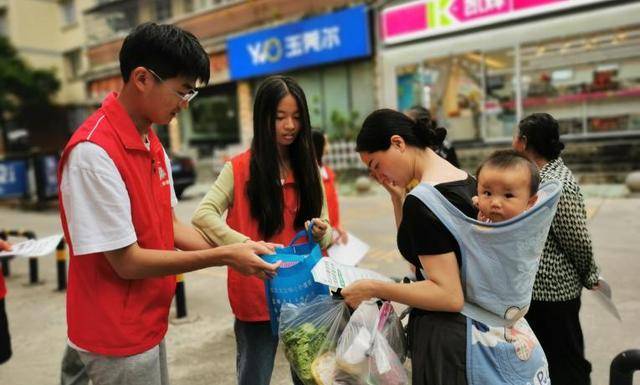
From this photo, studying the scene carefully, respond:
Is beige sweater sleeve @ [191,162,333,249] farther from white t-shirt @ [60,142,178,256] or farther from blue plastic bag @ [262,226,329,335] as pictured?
white t-shirt @ [60,142,178,256]

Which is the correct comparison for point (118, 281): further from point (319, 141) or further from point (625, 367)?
point (319, 141)

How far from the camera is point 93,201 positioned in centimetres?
145

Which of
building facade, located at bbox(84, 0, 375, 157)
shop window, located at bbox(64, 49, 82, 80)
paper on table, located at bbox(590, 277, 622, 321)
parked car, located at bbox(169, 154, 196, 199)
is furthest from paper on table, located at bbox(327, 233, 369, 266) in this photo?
shop window, located at bbox(64, 49, 82, 80)

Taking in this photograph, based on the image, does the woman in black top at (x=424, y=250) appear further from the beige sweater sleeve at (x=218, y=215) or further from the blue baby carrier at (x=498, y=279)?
the beige sweater sleeve at (x=218, y=215)

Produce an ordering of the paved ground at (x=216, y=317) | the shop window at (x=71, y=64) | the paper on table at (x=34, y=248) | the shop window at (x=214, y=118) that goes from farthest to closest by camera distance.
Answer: the shop window at (x=71, y=64) < the shop window at (x=214, y=118) < the paved ground at (x=216, y=317) < the paper on table at (x=34, y=248)

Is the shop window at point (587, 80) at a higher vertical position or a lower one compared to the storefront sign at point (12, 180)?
higher

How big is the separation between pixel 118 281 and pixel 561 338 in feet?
6.26

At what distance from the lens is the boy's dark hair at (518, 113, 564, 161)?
95.4 inches

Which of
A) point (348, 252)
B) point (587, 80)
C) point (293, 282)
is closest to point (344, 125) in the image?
point (587, 80)

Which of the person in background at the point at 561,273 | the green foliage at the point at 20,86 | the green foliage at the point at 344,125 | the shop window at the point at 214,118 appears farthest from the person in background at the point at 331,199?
the green foliage at the point at 20,86

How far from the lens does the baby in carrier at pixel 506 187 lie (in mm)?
1531

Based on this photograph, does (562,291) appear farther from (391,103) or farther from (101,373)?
(391,103)

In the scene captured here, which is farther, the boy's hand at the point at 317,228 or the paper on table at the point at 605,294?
A: the paper on table at the point at 605,294

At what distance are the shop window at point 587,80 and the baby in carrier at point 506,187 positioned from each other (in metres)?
10.3
